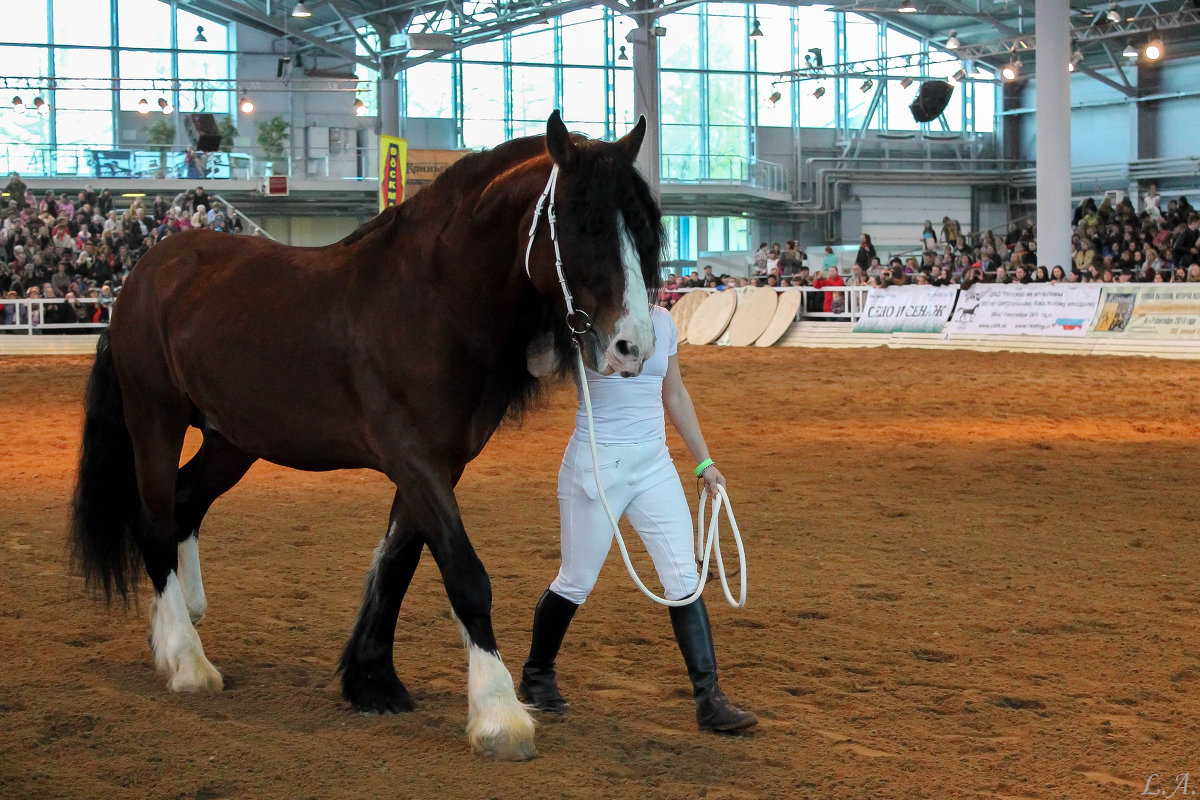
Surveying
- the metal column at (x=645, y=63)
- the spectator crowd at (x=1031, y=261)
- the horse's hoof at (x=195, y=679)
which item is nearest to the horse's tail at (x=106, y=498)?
the horse's hoof at (x=195, y=679)

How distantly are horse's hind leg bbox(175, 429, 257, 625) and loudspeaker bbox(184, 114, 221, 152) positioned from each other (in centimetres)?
2854

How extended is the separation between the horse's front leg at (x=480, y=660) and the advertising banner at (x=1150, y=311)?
14778mm

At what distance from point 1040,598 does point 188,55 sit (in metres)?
36.2

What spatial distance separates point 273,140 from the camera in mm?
33844

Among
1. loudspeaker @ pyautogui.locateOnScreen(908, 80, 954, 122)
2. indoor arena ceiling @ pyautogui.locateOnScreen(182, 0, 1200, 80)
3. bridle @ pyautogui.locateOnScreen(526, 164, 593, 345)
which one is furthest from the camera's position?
loudspeaker @ pyautogui.locateOnScreen(908, 80, 954, 122)

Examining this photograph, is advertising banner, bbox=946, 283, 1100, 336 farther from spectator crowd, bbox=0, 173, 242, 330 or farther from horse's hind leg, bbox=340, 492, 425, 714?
horse's hind leg, bbox=340, 492, 425, 714

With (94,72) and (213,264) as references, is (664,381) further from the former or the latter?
(94,72)

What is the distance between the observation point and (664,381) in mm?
3789

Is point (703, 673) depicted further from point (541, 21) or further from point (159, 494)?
point (541, 21)

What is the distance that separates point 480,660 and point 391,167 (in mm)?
20281

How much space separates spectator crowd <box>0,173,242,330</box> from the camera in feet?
75.4

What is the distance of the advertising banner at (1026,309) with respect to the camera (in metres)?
17.2

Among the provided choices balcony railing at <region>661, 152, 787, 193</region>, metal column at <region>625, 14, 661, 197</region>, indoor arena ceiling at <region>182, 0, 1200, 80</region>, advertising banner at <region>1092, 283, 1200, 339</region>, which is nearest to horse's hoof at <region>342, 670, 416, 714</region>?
advertising banner at <region>1092, 283, 1200, 339</region>

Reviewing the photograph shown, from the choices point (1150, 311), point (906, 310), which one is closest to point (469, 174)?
point (1150, 311)
